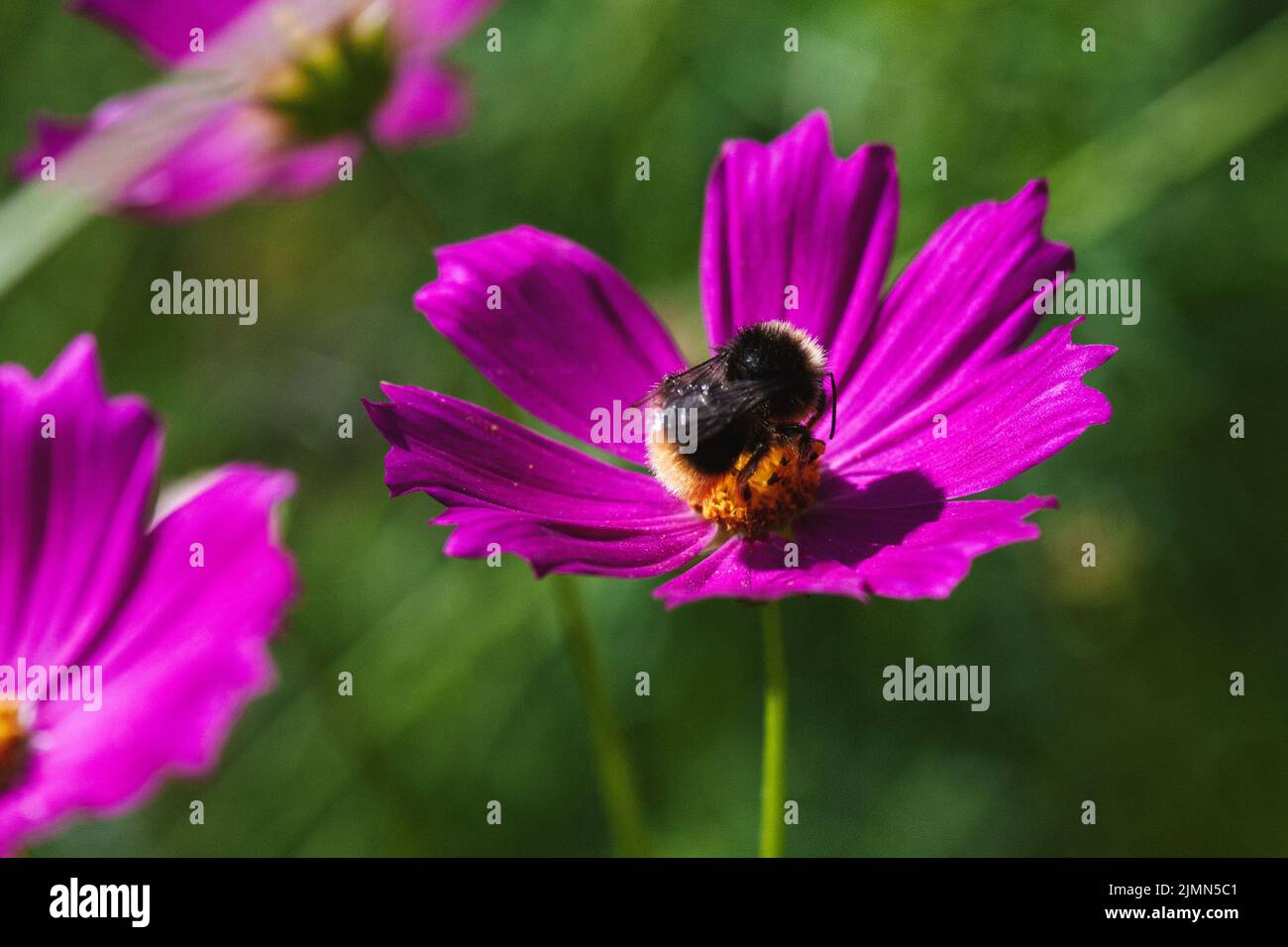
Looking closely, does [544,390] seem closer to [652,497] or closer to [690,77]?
[652,497]

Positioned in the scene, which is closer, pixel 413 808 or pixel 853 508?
pixel 853 508

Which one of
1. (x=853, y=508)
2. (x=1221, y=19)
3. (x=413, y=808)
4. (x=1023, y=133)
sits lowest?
(x=413, y=808)

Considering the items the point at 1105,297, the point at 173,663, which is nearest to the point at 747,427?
the point at 173,663

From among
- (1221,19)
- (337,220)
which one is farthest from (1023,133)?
(337,220)

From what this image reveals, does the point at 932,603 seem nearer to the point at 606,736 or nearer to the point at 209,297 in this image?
the point at 606,736

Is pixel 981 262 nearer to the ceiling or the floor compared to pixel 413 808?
nearer to the ceiling

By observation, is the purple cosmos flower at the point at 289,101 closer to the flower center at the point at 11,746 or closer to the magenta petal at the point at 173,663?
the magenta petal at the point at 173,663

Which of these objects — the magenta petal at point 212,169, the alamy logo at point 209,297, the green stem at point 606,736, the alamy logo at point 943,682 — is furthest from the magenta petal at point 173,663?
the alamy logo at point 209,297
